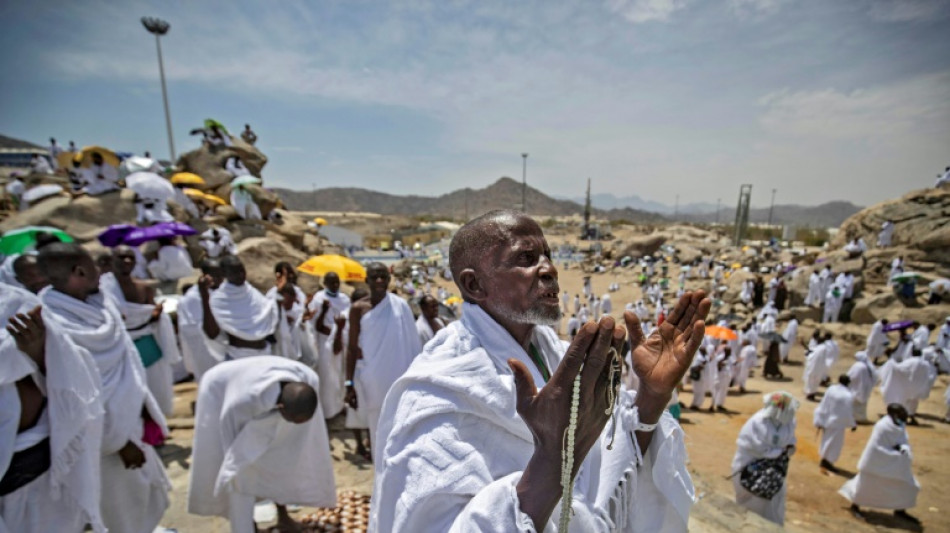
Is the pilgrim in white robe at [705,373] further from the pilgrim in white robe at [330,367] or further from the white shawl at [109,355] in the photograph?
the white shawl at [109,355]

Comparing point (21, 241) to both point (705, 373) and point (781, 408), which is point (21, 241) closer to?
point (781, 408)

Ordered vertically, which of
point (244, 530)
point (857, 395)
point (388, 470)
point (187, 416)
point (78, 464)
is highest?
point (388, 470)

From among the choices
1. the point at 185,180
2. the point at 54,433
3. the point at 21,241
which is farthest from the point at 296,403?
the point at 185,180

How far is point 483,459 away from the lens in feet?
4.20

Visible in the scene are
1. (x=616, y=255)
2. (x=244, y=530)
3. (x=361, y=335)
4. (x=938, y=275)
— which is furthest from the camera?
Answer: (x=616, y=255)

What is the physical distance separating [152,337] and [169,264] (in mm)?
5681

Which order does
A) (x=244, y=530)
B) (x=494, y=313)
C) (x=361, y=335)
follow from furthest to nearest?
(x=361, y=335) → (x=244, y=530) → (x=494, y=313)

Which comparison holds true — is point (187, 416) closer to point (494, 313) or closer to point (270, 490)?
point (270, 490)

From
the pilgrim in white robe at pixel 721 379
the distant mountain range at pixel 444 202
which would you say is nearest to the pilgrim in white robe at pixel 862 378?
the pilgrim in white robe at pixel 721 379

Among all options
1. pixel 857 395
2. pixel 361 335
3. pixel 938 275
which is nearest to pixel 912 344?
pixel 857 395

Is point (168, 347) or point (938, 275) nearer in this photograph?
point (168, 347)

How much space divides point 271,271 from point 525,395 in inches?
443

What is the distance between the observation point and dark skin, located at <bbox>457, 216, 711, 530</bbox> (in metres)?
0.99

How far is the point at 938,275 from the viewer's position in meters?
16.9
